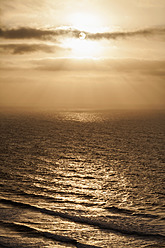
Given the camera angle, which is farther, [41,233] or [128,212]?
[128,212]

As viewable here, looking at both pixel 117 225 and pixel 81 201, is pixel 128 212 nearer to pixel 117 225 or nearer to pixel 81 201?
pixel 117 225

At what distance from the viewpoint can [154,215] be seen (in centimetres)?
2242

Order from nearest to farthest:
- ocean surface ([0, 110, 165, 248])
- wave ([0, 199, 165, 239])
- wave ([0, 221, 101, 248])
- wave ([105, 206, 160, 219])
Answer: wave ([0, 221, 101, 248]) → ocean surface ([0, 110, 165, 248]) → wave ([0, 199, 165, 239]) → wave ([105, 206, 160, 219])

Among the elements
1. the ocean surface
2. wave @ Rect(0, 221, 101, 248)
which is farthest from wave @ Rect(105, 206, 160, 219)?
wave @ Rect(0, 221, 101, 248)

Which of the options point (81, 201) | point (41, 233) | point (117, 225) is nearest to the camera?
point (41, 233)

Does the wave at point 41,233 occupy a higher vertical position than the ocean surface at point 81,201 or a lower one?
lower

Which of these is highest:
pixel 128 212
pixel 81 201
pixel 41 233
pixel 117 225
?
pixel 81 201

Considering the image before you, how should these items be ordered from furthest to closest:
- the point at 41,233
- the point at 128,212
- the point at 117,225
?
the point at 128,212
the point at 117,225
the point at 41,233

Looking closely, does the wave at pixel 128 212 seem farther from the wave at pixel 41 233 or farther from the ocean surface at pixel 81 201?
the wave at pixel 41 233

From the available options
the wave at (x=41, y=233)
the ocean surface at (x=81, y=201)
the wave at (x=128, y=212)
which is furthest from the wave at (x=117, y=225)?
the wave at (x=41, y=233)

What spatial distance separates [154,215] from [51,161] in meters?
21.8

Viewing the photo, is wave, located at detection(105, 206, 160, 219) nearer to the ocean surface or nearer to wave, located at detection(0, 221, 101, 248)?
the ocean surface

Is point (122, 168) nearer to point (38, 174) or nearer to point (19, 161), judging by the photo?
point (38, 174)

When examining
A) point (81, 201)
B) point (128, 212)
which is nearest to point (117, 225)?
point (128, 212)
